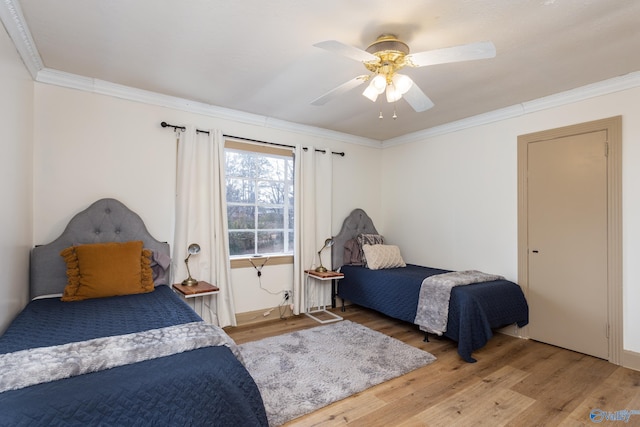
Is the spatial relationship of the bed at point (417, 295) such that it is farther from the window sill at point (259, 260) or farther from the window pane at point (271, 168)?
the window pane at point (271, 168)

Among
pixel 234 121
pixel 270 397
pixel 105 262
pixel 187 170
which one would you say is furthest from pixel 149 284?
pixel 234 121

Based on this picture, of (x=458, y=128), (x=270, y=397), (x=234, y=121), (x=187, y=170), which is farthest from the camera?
(x=458, y=128)

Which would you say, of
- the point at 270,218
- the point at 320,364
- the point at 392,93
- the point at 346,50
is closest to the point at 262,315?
the point at 270,218

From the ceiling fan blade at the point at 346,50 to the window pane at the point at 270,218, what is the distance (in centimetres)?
242

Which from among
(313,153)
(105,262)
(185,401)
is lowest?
(185,401)

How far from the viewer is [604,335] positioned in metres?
2.79

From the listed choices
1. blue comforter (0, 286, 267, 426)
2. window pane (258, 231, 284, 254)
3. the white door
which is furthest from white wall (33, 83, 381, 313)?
the white door

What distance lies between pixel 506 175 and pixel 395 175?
1.62m

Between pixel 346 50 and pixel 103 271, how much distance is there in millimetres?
2420

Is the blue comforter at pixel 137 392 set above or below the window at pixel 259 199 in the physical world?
below

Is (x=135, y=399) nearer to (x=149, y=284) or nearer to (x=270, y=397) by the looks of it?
(x=270, y=397)

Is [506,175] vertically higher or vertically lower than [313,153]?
lower

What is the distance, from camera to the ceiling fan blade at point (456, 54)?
1.65 metres

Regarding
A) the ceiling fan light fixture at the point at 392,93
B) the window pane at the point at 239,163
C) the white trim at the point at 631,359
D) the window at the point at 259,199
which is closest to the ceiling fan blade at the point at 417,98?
the ceiling fan light fixture at the point at 392,93
